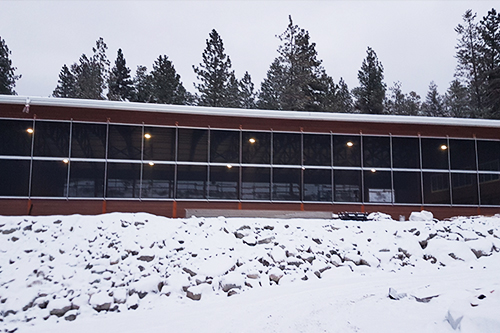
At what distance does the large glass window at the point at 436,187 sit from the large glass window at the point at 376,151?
155cm

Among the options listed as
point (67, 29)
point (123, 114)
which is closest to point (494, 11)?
point (123, 114)

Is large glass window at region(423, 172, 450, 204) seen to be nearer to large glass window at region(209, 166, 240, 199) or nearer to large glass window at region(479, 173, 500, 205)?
large glass window at region(479, 173, 500, 205)

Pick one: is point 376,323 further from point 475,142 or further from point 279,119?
point 475,142

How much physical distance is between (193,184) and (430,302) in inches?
340

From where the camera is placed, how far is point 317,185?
15.3 m

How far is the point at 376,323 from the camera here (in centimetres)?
743

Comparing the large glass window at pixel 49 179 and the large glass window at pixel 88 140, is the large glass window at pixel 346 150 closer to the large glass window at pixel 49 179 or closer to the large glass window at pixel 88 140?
the large glass window at pixel 88 140

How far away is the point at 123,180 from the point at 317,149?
22.1 feet

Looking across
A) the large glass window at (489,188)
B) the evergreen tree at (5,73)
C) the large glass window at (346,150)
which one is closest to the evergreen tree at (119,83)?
the evergreen tree at (5,73)

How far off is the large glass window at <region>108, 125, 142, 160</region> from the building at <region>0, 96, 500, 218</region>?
0.03m

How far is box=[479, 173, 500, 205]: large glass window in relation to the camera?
16.0 meters

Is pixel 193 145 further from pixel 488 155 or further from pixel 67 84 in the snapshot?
pixel 67 84

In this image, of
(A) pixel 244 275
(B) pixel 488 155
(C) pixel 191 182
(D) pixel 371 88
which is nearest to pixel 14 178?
(C) pixel 191 182

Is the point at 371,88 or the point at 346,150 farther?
the point at 371,88
